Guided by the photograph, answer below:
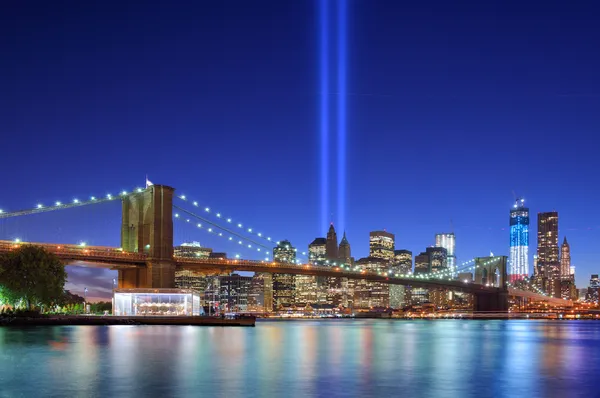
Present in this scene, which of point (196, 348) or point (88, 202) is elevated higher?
point (88, 202)

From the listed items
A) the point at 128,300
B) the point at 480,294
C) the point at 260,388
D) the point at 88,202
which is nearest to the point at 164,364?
the point at 260,388

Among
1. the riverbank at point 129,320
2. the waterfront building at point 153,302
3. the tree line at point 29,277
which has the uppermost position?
the tree line at point 29,277

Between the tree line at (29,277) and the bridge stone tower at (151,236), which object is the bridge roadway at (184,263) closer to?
the bridge stone tower at (151,236)

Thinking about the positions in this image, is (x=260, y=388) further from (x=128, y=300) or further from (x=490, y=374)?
(x=128, y=300)

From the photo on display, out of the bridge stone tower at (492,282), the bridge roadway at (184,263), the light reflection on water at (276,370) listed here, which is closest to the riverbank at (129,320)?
the bridge roadway at (184,263)

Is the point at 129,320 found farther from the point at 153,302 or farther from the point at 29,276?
the point at 29,276

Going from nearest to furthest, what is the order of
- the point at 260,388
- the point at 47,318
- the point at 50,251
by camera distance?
the point at 260,388
the point at 47,318
the point at 50,251

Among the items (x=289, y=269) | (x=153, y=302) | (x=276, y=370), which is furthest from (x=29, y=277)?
(x=276, y=370)

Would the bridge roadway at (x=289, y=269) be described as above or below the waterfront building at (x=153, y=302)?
above

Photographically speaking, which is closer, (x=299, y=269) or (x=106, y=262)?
(x=106, y=262)
